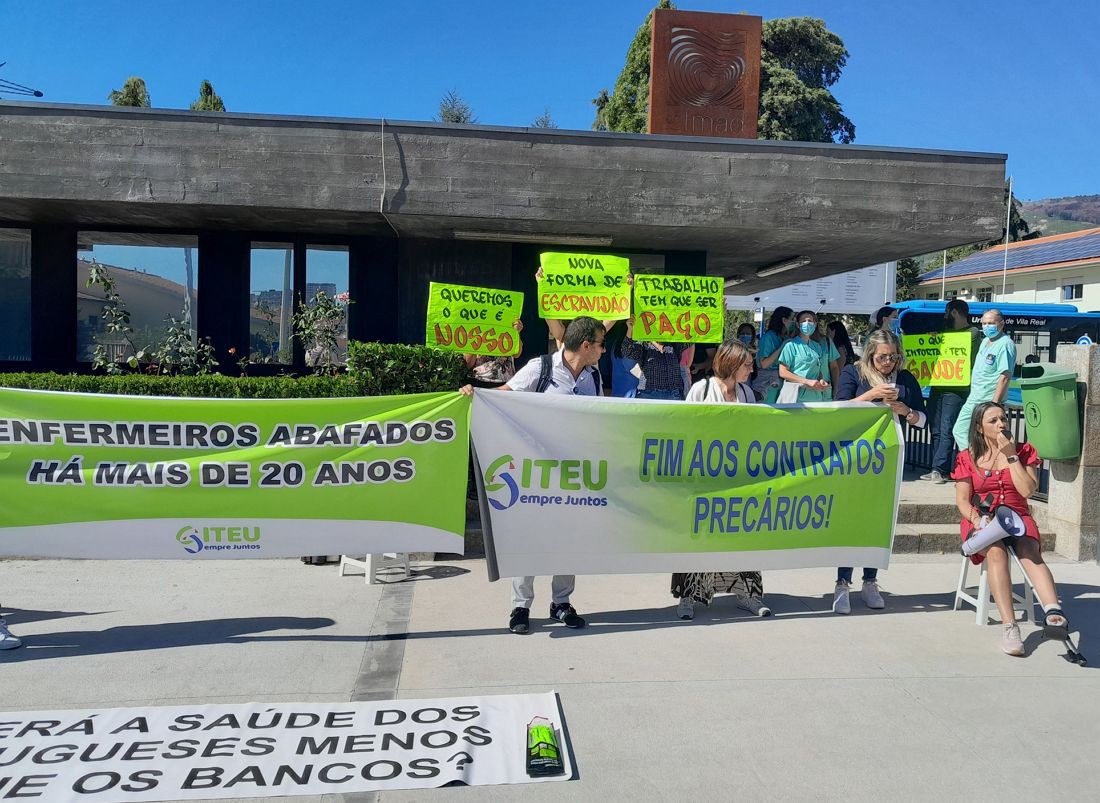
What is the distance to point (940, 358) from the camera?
26.1 ft

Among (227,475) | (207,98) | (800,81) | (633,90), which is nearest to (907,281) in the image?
(800,81)

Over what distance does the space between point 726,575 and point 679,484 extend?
77cm

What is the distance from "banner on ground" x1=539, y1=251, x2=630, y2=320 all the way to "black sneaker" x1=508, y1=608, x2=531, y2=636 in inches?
146

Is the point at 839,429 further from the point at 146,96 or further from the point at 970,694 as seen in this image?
the point at 146,96

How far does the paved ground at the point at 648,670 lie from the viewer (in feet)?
12.1

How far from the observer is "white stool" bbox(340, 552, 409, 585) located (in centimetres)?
633

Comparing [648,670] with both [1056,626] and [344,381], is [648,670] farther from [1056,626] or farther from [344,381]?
[344,381]

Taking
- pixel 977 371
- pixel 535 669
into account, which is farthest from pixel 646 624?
pixel 977 371

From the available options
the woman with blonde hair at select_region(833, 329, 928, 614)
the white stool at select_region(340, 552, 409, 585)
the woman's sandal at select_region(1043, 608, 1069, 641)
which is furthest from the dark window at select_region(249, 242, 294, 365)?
Answer: the woman's sandal at select_region(1043, 608, 1069, 641)

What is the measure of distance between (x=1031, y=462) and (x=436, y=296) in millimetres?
5200

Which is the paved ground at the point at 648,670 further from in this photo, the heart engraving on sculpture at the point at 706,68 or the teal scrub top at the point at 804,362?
the heart engraving on sculpture at the point at 706,68

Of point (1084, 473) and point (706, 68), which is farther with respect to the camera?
point (706, 68)

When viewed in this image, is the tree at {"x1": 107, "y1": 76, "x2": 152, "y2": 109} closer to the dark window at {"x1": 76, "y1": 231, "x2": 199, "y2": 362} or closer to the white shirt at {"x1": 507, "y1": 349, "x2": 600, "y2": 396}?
the dark window at {"x1": 76, "y1": 231, "x2": 199, "y2": 362}

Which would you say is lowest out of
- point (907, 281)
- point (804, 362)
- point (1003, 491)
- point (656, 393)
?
point (1003, 491)
